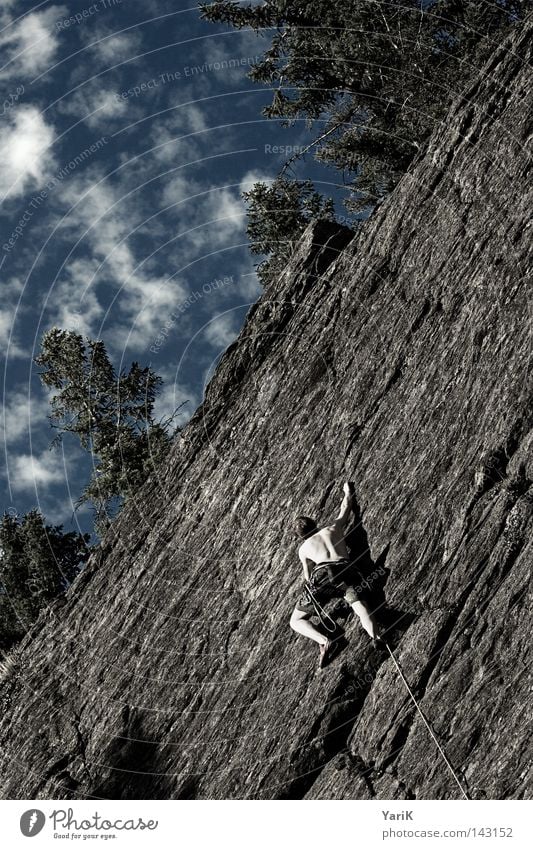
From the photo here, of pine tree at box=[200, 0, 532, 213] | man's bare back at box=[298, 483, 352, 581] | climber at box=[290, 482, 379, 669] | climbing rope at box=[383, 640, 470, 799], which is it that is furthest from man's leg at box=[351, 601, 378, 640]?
pine tree at box=[200, 0, 532, 213]

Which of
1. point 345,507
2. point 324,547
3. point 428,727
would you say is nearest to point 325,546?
point 324,547

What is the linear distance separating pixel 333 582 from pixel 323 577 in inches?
10.4

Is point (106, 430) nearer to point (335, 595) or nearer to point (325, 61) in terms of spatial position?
point (325, 61)

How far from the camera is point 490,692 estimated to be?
12570 mm

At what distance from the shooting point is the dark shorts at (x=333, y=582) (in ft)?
48.1

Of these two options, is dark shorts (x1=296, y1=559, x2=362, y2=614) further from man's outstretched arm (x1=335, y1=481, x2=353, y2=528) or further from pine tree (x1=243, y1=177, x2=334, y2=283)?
pine tree (x1=243, y1=177, x2=334, y2=283)

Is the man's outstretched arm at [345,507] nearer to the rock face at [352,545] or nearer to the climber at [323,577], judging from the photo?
the climber at [323,577]

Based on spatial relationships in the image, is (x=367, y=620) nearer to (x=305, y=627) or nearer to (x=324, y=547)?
(x=305, y=627)

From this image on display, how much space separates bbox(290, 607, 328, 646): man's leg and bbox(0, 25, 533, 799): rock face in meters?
0.41

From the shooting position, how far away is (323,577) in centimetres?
1484

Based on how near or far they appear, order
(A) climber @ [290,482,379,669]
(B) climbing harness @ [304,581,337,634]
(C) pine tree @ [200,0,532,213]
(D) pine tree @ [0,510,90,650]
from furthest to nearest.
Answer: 1. (D) pine tree @ [0,510,90,650]
2. (C) pine tree @ [200,0,532,213]
3. (B) climbing harness @ [304,581,337,634]
4. (A) climber @ [290,482,379,669]

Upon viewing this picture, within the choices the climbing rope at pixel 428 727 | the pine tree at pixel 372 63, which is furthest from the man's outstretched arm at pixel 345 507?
the pine tree at pixel 372 63

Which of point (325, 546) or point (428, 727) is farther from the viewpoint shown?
point (325, 546)

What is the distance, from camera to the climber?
1448 centimetres
